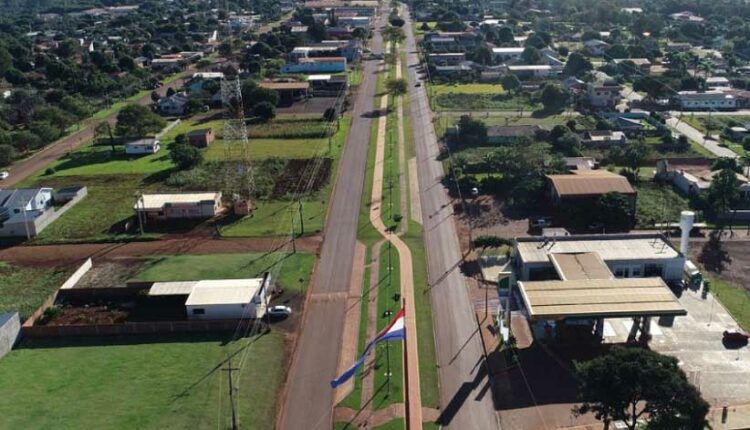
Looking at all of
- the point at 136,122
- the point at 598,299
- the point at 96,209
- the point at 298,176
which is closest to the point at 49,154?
the point at 136,122

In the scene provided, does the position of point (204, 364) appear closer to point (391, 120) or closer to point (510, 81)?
point (391, 120)

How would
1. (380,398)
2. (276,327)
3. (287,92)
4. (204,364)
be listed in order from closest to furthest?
(380,398) < (204,364) < (276,327) < (287,92)

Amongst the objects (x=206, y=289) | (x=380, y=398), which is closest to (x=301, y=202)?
(x=206, y=289)

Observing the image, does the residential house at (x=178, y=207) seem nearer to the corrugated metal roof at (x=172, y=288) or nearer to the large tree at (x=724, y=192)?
the corrugated metal roof at (x=172, y=288)

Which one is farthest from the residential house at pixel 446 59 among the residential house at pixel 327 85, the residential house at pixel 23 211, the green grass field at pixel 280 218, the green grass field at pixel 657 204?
the residential house at pixel 23 211

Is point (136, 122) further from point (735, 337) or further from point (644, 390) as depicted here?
point (644, 390)

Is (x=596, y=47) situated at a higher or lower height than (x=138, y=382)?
higher
